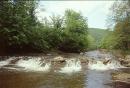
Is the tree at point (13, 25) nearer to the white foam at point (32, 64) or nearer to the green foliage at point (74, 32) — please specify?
the white foam at point (32, 64)

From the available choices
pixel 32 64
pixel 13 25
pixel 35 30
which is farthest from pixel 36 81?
pixel 35 30

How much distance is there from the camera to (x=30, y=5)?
4875 centimetres

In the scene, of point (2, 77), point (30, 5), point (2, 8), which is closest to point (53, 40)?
point (30, 5)

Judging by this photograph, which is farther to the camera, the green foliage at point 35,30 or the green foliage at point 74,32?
the green foliage at point 74,32

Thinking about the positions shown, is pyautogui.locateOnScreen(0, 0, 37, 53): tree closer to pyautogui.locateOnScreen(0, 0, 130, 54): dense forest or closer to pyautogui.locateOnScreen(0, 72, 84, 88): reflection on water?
pyautogui.locateOnScreen(0, 0, 130, 54): dense forest

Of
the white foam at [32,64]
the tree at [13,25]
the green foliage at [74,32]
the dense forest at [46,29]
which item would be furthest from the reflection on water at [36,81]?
the green foliage at [74,32]

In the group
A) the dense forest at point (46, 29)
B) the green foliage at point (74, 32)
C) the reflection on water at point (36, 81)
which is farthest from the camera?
the green foliage at point (74, 32)

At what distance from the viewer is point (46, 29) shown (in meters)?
51.2

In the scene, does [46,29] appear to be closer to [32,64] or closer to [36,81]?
[32,64]

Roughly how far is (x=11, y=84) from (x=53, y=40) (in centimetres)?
3563

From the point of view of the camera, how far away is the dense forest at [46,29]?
37531 mm

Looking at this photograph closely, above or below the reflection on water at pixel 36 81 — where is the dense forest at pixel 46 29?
above

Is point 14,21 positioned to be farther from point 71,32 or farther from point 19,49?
point 71,32

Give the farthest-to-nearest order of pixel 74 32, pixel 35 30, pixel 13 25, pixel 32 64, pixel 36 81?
pixel 74 32
pixel 35 30
pixel 13 25
pixel 32 64
pixel 36 81
